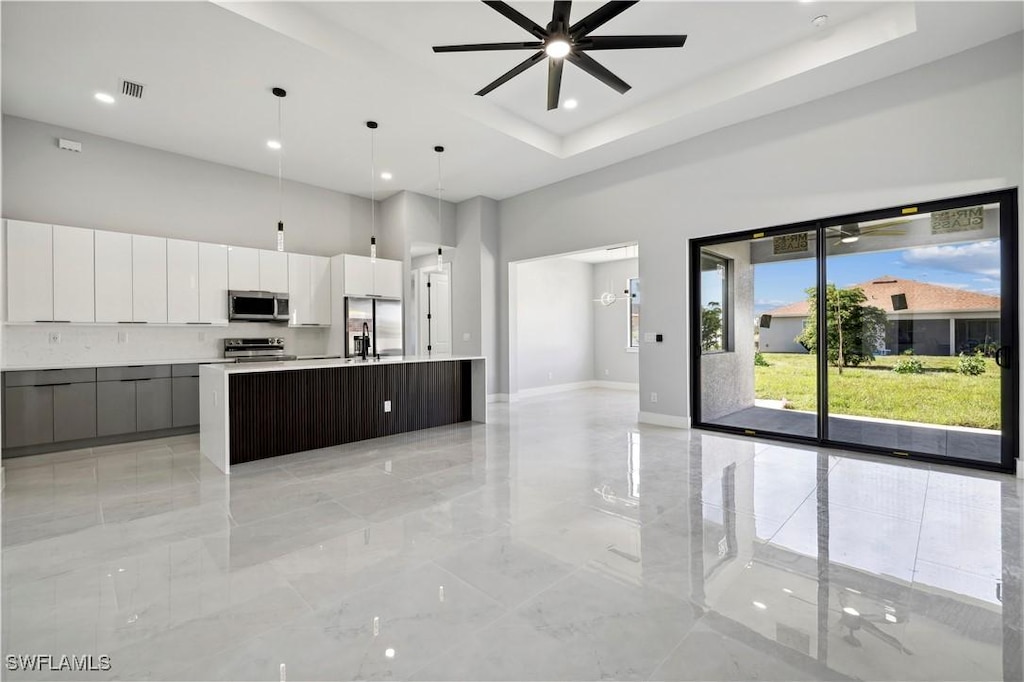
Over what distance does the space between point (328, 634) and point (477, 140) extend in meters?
5.11

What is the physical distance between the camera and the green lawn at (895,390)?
3.92 meters

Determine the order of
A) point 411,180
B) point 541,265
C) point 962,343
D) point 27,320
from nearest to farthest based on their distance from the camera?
1. point 962,343
2. point 27,320
3. point 411,180
4. point 541,265

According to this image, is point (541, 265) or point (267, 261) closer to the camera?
point (267, 261)

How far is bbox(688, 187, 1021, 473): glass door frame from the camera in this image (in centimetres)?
369

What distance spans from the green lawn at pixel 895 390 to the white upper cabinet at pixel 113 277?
23.5 feet

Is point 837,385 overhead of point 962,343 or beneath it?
beneath

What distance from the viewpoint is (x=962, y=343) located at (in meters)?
3.96

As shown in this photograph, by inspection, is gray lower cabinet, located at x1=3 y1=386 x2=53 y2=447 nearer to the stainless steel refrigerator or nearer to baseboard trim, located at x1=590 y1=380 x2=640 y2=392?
the stainless steel refrigerator

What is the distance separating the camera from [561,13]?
2.93 metres

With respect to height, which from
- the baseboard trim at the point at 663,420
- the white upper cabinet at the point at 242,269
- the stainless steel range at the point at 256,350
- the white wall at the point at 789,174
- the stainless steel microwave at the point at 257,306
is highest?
the white wall at the point at 789,174

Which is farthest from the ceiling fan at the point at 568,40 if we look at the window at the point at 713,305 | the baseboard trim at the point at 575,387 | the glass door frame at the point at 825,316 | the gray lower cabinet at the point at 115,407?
the baseboard trim at the point at 575,387

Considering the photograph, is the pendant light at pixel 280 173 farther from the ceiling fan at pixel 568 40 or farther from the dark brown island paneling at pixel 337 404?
the ceiling fan at pixel 568 40

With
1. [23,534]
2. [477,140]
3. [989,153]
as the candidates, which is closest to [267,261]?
[477,140]

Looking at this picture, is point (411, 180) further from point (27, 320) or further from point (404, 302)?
point (27, 320)
